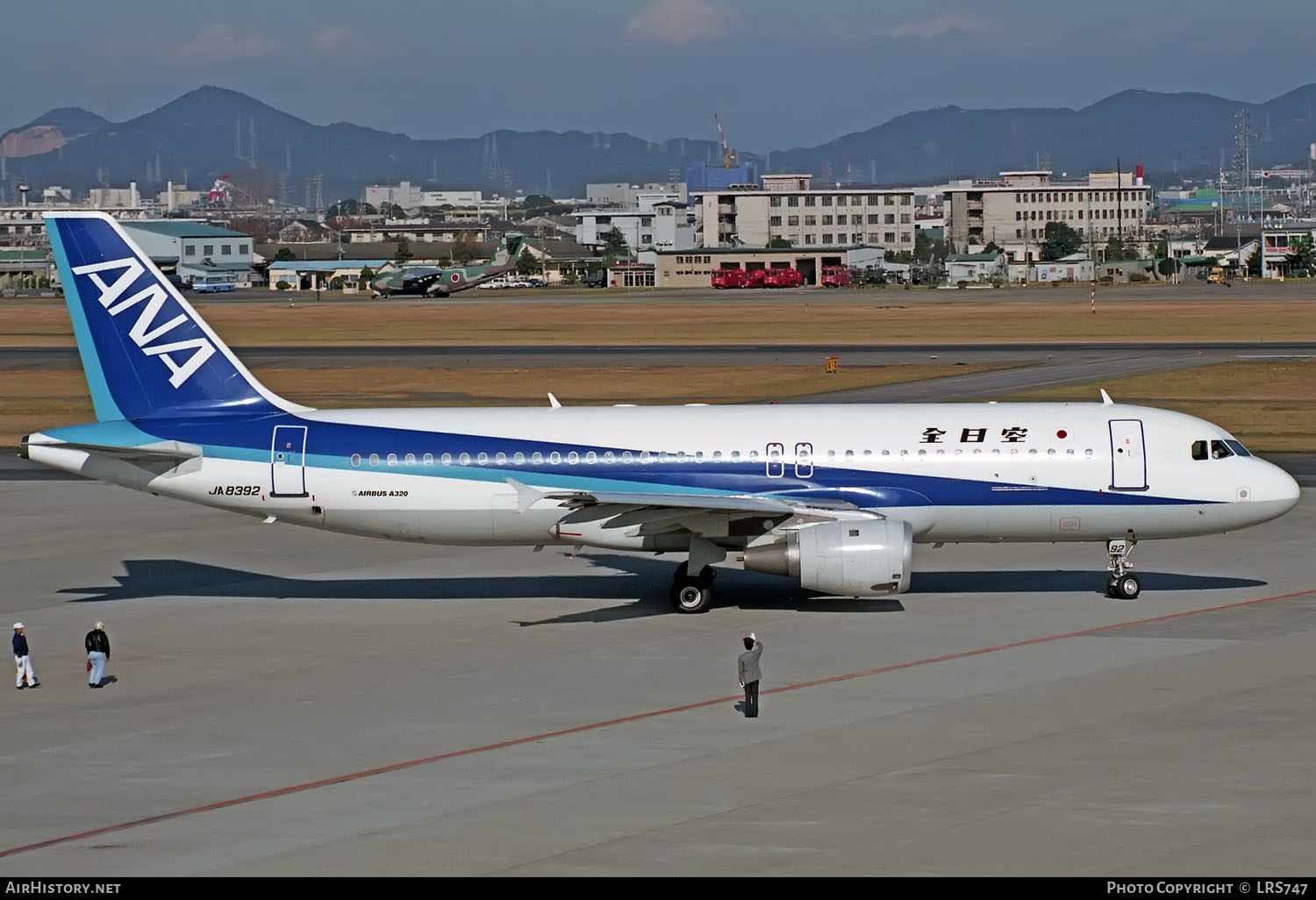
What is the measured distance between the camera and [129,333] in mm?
40531

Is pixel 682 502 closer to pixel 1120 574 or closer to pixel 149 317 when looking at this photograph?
pixel 1120 574

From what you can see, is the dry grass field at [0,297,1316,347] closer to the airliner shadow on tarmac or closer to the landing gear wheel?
the airliner shadow on tarmac

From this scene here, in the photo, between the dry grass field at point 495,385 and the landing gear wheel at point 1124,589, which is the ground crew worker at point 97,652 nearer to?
the landing gear wheel at point 1124,589

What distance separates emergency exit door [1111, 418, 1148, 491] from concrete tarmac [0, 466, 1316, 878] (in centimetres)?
297

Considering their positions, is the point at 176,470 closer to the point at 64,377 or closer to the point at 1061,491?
the point at 1061,491

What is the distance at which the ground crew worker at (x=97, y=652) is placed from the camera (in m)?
32.6

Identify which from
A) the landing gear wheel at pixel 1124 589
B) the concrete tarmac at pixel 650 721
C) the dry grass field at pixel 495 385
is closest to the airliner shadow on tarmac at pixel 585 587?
the concrete tarmac at pixel 650 721

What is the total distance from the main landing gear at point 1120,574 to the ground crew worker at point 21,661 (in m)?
24.9

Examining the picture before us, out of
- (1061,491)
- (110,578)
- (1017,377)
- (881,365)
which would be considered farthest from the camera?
(881,365)

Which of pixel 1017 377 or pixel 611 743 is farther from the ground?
pixel 1017 377

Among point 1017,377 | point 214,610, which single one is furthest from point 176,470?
point 1017,377

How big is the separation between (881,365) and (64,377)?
163ft

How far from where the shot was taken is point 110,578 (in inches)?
1778
